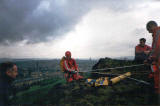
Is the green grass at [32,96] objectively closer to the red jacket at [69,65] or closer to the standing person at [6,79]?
the red jacket at [69,65]

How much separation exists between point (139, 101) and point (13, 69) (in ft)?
11.3

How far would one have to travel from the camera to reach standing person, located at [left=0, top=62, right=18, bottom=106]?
233 centimetres

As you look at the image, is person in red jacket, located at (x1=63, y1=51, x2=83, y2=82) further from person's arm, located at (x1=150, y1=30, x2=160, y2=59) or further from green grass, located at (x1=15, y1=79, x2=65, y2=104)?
person's arm, located at (x1=150, y1=30, x2=160, y2=59)

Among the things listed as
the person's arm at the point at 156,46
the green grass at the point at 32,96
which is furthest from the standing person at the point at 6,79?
the person's arm at the point at 156,46

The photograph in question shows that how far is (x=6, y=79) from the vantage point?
2516mm

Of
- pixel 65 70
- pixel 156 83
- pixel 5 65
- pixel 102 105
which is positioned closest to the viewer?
pixel 156 83

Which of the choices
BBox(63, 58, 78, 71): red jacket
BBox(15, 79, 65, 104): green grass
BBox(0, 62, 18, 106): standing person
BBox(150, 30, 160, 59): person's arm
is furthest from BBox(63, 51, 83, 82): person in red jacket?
BBox(150, 30, 160, 59): person's arm

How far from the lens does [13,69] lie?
2.69 m

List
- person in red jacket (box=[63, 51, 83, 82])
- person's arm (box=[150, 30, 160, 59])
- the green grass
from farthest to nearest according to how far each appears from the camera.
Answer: person in red jacket (box=[63, 51, 83, 82])
the green grass
person's arm (box=[150, 30, 160, 59])

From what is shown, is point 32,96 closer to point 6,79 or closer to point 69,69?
point 69,69

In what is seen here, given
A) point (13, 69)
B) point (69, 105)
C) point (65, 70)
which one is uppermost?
point (13, 69)

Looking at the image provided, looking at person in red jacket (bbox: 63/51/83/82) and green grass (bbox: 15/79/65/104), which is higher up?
person in red jacket (bbox: 63/51/83/82)

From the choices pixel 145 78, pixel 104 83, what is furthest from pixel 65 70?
pixel 145 78

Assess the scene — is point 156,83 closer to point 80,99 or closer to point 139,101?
point 139,101
